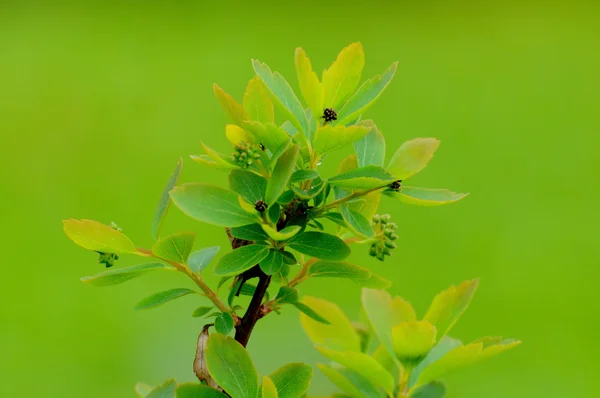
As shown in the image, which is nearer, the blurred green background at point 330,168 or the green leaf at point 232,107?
the green leaf at point 232,107

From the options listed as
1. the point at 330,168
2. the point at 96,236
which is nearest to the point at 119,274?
the point at 96,236

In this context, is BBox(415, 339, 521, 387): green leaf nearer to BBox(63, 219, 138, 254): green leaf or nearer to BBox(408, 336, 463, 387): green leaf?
BBox(408, 336, 463, 387): green leaf

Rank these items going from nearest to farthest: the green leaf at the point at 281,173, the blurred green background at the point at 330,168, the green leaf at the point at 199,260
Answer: the green leaf at the point at 281,173, the green leaf at the point at 199,260, the blurred green background at the point at 330,168

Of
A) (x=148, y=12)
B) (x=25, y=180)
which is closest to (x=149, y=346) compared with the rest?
(x=25, y=180)

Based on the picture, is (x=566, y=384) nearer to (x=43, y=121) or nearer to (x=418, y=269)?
(x=418, y=269)

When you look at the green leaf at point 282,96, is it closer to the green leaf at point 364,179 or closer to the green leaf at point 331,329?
the green leaf at point 364,179

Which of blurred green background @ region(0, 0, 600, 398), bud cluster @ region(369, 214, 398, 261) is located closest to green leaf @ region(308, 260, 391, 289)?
bud cluster @ region(369, 214, 398, 261)

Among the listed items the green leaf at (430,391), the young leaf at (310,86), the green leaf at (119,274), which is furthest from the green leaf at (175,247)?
the green leaf at (430,391)
